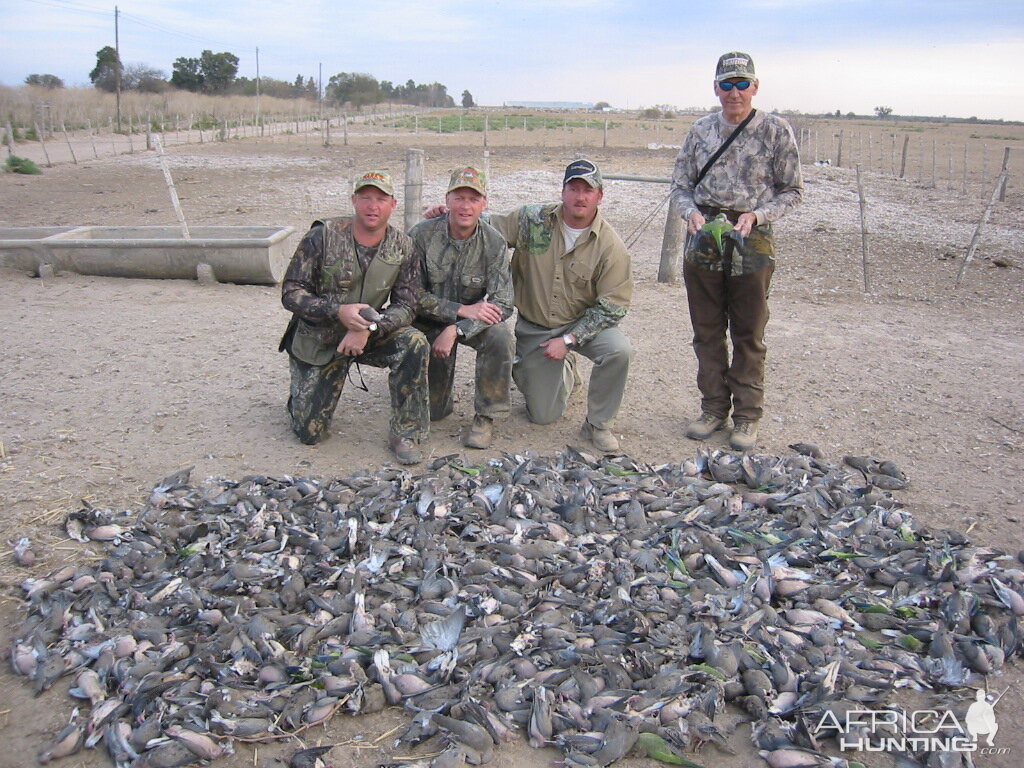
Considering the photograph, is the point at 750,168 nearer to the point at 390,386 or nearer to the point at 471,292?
the point at 471,292

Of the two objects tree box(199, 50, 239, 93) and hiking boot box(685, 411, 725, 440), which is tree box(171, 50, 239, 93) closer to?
tree box(199, 50, 239, 93)

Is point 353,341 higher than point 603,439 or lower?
higher

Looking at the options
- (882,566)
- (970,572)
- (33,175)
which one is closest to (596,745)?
(882,566)

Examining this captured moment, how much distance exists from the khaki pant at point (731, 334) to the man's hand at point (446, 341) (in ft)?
4.34

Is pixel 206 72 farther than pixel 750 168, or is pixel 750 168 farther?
pixel 206 72

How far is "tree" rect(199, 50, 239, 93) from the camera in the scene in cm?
6000

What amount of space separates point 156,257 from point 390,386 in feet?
14.3

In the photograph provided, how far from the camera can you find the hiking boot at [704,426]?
15.4ft

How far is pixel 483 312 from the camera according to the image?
4.32 meters

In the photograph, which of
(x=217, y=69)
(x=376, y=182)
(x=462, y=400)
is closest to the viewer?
(x=376, y=182)

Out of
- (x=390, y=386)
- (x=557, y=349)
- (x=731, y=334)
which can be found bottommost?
(x=390, y=386)

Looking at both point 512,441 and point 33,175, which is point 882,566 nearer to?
point 512,441

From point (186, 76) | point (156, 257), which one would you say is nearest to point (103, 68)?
point (186, 76)

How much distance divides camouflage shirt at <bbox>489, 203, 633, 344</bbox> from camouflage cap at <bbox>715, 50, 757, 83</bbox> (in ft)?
3.11
